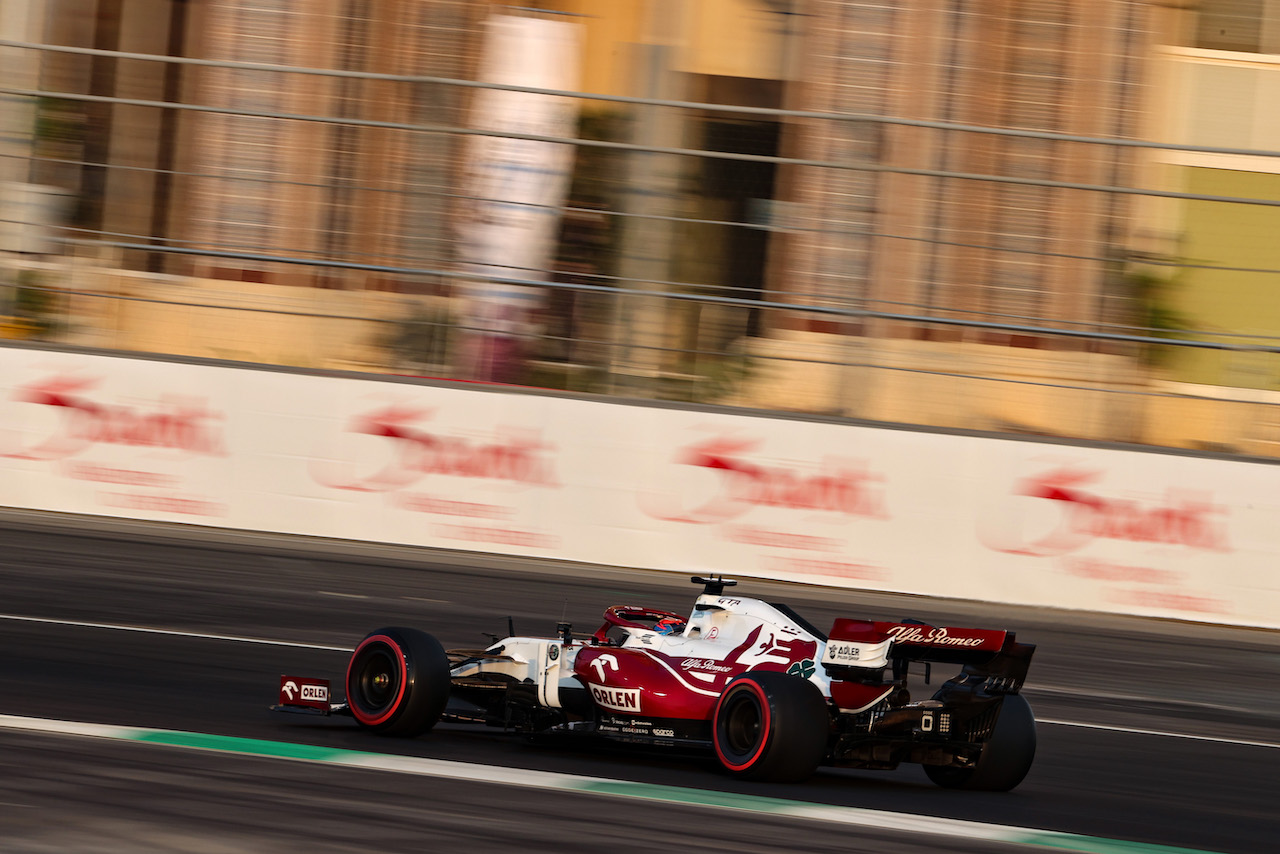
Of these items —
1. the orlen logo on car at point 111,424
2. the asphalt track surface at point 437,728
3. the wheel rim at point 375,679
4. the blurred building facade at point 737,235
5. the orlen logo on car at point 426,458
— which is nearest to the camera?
the asphalt track surface at point 437,728

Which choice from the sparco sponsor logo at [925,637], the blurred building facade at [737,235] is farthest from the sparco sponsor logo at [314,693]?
the blurred building facade at [737,235]

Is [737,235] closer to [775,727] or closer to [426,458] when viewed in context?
[426,458]

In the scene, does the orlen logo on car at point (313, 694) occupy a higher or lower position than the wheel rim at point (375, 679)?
lower

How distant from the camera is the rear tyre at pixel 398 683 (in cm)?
629

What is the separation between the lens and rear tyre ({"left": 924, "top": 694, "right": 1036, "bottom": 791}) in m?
6.19

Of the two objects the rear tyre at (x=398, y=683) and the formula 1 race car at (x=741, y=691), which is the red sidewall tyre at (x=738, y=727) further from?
the rear tyre at (x=398, y=683)

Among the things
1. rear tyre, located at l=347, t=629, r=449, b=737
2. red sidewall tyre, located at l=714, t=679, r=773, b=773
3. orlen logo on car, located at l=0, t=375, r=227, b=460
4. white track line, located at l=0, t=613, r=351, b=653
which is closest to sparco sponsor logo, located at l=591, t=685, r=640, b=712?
red sidewall tyre, located at l=714, t=679, r=773, b=773

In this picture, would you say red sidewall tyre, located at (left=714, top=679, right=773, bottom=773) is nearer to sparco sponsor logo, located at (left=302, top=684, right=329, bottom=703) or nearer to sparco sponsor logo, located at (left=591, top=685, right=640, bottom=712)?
sparco sponsor logo, located at (left=591, top=685, right=640, bottom=712)

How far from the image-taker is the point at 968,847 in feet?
16.9

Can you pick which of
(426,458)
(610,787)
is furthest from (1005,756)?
(426,458)

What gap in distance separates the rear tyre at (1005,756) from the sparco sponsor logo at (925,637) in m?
0.40

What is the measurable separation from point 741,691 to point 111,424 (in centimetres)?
922

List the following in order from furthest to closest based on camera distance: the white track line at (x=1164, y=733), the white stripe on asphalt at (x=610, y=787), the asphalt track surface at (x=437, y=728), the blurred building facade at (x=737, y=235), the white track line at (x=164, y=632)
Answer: the blurred building facade at (x=737, y=235) < the white track line at (x=164, y=632) < the white track line at (x=1164, y=733) < the white stripe on asphalt at (x=610, y=787) < the asphalt track surface at (x=437, y=728)

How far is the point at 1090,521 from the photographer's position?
12375 millimetres
